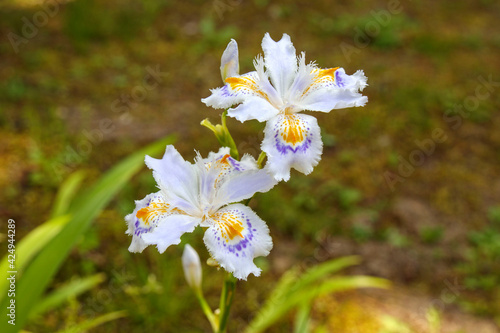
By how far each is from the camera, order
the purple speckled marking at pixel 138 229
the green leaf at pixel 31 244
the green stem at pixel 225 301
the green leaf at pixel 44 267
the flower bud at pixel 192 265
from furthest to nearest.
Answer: the green leaf at pixel 31 244 → the green leaf at pixel 44 267 → the flower bud at pixel 192 265 → the green stem at pixel 225 301 → the purple speckled marking at pixel 138 229

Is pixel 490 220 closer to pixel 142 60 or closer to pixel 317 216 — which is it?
pixel 317 216

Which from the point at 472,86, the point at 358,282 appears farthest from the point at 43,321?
the point at 472,86

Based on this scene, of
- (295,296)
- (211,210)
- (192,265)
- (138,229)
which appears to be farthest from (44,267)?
(295,296)

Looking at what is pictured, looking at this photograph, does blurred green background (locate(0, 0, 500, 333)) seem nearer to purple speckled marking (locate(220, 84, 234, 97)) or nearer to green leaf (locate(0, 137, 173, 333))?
green leaf (locate(0, 137, 173, 333))

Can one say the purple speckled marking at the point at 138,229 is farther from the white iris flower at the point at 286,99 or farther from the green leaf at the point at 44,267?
the green leaf at the point at 44,267

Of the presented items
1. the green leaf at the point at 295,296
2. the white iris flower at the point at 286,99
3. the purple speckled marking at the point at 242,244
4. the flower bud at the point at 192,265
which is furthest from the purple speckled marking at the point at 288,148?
the green leaf at the point at 295,296

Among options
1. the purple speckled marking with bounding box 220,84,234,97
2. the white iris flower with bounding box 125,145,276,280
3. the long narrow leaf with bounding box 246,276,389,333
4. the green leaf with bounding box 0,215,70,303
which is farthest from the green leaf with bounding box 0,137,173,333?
the purple speckled marking with bounding box 220,84,234,97
